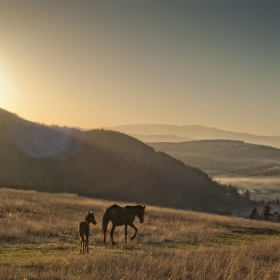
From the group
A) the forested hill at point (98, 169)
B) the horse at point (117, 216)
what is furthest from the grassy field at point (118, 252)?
the forested hill at point (98, 169)

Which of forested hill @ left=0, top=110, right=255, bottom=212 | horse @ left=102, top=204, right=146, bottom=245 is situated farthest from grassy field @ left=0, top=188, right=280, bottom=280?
forested hill @ left=0, top=110, right=255, bottom=212

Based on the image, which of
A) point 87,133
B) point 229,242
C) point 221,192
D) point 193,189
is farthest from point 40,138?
point 229,242

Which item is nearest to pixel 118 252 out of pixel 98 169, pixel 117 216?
pixel 117 216

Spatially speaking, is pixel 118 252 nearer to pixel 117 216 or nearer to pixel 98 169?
pixel 117 216

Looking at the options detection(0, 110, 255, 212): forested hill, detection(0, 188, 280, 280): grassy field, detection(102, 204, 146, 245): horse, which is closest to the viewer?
detection(0, 188, 280, 280): grassy field

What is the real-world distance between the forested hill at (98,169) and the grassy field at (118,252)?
40.3 metres

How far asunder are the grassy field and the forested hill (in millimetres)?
40309

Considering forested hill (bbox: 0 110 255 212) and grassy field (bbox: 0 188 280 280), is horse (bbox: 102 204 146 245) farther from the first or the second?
forested hill (bbox: 0 110 255 212)

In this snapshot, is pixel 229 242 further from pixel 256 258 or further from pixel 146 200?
pixel 146 200

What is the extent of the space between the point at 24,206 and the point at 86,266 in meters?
15.7

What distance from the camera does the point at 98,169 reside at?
7862 centimetres

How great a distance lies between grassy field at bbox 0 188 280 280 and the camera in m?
10.2

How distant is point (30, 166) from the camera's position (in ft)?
224

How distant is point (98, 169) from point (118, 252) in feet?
213
